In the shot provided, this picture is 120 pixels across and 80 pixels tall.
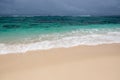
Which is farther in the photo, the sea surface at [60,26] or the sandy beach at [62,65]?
the sea surface at [60,26]

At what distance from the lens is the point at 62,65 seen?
2.79 m

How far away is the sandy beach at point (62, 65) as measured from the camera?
8.20 feet

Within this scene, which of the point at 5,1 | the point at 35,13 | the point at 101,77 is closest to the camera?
the point at 101,77

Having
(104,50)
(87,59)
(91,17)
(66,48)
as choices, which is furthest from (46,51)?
(91,17)

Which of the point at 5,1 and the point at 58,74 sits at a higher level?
the point at 5,1

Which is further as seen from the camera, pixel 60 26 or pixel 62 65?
pixel 60 26

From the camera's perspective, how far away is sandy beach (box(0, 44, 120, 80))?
2.50 m

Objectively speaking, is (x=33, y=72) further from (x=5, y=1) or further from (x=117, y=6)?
(x=117, y=6)

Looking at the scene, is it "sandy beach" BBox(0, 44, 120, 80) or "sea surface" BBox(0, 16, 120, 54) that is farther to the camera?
"sea surface" BBox(0, 16, 120, 54)

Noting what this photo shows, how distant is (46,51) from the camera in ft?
11.1

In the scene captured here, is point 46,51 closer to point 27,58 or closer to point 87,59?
point 27,58

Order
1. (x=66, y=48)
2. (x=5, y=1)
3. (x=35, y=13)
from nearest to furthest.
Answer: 1. (x=66, y=48)
2. (x=5, y=1)
3. (x=35, y=13)

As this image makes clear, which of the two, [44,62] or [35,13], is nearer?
[44,62]

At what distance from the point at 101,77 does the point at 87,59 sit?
21.7 inches
